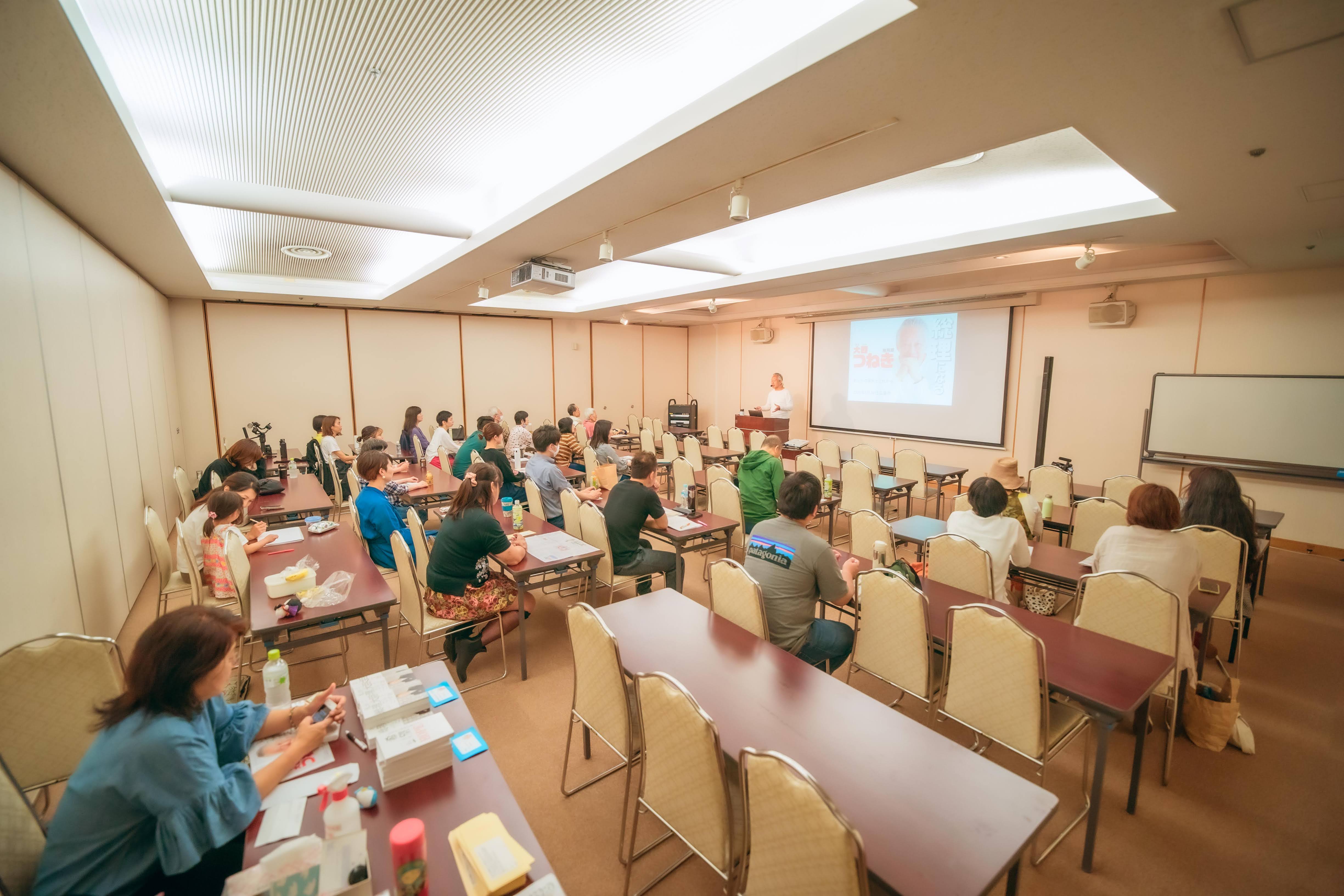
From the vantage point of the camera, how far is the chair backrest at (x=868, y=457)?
6926 mm

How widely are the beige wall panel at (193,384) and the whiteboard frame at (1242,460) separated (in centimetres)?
1289

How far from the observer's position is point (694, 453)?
8.08m

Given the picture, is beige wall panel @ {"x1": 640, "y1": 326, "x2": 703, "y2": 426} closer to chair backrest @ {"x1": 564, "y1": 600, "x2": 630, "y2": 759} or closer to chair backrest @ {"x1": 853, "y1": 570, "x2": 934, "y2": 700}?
chair backrest @ {"x1": 853, "y1": 570, "x2": 934, "y2": 700}

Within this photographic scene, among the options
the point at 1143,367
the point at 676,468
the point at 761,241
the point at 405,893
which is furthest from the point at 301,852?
the point at 1143,367

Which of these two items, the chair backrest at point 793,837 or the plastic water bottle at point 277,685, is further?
the plastic water bottle at point 277,685

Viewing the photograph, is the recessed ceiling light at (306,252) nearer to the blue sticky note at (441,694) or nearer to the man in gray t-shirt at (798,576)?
the blue sticky note at (441,694)

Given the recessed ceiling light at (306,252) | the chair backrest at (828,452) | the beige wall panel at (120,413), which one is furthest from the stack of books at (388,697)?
the chair backrest at (828,452)

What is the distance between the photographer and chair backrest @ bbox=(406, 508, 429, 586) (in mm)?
3459

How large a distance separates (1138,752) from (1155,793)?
549 mm

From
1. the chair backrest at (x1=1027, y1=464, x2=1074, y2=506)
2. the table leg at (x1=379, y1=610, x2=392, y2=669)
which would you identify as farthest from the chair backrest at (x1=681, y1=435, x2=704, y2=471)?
the table leg at (x1=379, y1=610, x2=392, y2=669)

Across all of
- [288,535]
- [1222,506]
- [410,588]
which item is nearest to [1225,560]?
[1222,506]

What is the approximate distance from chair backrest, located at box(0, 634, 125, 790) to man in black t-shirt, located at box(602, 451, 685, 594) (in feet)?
8.18

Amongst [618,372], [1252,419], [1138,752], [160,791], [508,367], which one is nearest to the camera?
[160,791]

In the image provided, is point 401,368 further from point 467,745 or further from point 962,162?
point 467,745
